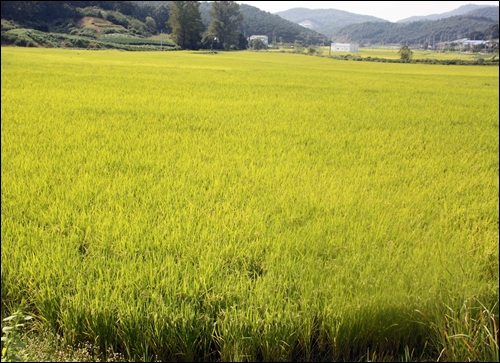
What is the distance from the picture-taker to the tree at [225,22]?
49625 mm

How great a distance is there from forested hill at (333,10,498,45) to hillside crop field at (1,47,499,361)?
3106mm

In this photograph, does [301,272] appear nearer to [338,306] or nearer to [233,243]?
[338,306]

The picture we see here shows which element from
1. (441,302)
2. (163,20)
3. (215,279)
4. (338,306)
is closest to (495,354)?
(441,302)

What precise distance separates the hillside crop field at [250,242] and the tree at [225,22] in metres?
47.0

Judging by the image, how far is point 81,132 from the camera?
5.82 metres

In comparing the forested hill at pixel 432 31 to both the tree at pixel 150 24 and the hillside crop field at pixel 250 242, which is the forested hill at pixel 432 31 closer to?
the hillside crop field at pixel 250 242

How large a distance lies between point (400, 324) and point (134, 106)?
764cm

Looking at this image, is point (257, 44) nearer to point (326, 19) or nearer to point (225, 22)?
point (225, 22)

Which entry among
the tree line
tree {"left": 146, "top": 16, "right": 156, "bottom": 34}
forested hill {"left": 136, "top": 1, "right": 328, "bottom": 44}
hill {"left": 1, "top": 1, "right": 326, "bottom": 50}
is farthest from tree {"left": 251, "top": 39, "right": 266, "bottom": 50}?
tree {"left": 146, "top": 16, "right": 156, "bottom": 34}

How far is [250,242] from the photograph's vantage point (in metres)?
2.73

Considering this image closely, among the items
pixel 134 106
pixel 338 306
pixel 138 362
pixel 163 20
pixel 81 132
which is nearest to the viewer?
pixel 138 362

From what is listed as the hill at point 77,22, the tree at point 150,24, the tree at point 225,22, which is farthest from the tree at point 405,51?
the tree at point 225,22

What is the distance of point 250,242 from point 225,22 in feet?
179

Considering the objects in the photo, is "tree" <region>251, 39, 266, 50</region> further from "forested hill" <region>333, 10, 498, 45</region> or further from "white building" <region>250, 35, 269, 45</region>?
"forested hill" <region>333, 10, 498, 45</region>
